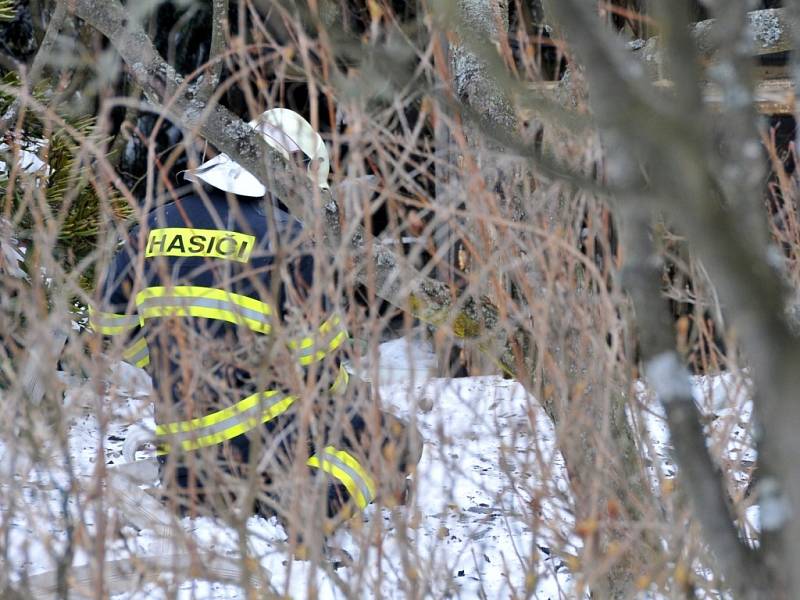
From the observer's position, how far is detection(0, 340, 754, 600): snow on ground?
6.25 ft

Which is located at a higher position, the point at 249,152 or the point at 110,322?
the point at 249,152

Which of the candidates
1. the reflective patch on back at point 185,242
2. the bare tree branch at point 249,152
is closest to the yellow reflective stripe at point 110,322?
the reflective patch on back at point 185,242

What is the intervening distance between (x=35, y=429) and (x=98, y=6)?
1859 mm

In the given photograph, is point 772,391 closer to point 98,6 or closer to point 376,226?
point 98,6

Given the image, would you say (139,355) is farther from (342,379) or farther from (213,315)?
(342,379)

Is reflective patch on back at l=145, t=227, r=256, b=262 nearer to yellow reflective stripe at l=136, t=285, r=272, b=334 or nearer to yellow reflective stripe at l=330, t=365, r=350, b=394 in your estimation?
yellow reflective stripe at l=136, t=285, r=272, b=334

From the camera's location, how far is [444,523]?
6.75ft

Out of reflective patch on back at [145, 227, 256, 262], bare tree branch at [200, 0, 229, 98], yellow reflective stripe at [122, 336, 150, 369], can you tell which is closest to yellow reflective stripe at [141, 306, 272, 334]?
reflective patch on back at [145, 227, 256, 262]

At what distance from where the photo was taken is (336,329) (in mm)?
2234

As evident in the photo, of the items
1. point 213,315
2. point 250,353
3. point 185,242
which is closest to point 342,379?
point 213,315

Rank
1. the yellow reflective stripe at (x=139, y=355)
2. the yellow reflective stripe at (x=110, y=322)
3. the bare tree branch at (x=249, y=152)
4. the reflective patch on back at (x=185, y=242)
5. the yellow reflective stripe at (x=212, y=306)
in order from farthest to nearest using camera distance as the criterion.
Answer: the yellow reflective stripe at (x=139, y=355) < the reflective patch on back at (x=185, y=242) < the yellow reflective stripe at (x=212, y=306) < the bare tree branch at (x=249, y=152) < the yellow reflective stripe at (x=110, y=322)

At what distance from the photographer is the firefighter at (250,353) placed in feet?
6.10

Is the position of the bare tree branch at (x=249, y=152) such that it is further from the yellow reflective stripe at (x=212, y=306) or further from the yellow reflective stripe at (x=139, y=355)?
the yellow reflective stripe at (x=139, y=355)

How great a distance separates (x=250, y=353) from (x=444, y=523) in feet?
1.66
